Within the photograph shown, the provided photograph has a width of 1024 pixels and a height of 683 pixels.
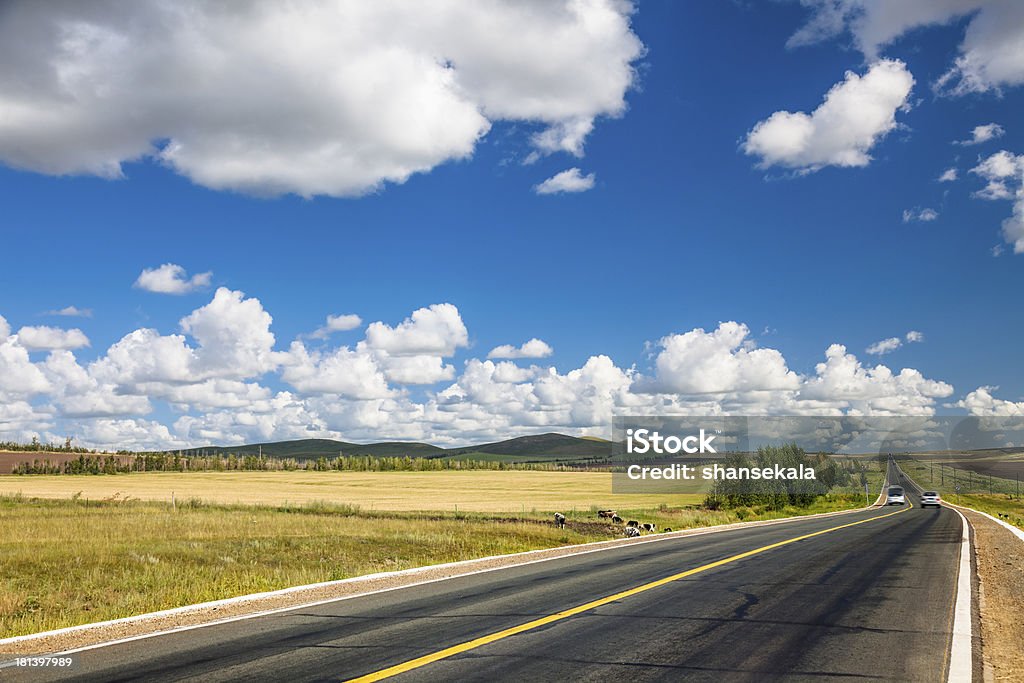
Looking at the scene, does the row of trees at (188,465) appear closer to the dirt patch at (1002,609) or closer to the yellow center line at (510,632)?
the yellow center line at (510,632)

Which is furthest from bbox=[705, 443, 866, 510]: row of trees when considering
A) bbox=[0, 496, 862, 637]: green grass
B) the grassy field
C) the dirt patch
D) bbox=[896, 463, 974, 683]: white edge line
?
bbox=[896, 463, 974, 683]: white edge line

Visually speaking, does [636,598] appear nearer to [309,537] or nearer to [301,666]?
[301,666]

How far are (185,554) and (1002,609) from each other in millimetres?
19071

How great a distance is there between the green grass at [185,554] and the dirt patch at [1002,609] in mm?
11704

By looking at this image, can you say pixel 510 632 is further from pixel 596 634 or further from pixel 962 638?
pixel 962 638

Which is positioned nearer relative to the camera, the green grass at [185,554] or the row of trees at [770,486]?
the green grass at [185,554]

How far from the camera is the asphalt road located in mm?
7402

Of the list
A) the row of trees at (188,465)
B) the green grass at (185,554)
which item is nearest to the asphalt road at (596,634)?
the green grass at (185,554)

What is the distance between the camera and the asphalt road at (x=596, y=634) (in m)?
7.40

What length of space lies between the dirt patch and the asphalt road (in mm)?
500

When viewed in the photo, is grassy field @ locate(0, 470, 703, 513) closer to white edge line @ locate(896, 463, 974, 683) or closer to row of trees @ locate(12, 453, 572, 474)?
white edge line @ locate(896, 463, 974, 683)

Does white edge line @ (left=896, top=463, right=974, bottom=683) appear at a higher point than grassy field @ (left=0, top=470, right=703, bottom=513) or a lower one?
Answer: higher

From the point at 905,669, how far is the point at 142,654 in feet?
26.9

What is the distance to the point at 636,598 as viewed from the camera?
470 inches
